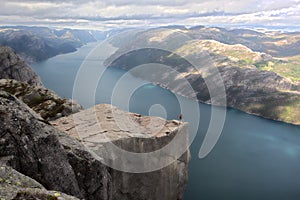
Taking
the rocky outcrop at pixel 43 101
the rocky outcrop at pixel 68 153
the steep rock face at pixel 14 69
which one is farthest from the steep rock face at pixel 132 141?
the steep rock face at pixel 14 69

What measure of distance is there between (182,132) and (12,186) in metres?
48.3

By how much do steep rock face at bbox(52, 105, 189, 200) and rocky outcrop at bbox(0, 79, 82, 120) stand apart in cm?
738

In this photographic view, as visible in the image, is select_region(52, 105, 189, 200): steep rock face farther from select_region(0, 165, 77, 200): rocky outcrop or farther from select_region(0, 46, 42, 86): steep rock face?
select_region(0, 46, 42, 86): steep rock face

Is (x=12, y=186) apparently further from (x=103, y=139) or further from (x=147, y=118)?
(x=147, y=118)

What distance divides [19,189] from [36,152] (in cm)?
748

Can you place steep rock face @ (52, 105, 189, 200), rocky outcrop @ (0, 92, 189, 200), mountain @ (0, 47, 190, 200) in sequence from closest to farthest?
mountain @ (0, 47, 190, 200) → rocky outcrop @ (0, 92, 189, 200) → steep rock face @ (52, 105, 189, 200)

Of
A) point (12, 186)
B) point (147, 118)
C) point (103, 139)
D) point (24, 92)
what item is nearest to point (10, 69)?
point (24, 92)

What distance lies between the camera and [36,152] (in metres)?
25.8

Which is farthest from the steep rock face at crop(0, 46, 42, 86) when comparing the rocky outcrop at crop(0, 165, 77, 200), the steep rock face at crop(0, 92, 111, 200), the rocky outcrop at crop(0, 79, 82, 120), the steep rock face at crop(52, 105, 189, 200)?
the rocky outcrop at crop(0, 165, 77, 200)

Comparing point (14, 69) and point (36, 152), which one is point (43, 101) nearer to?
point (36, 152)

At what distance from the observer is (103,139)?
4525 cm

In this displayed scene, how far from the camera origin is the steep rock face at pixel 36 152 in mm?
24578

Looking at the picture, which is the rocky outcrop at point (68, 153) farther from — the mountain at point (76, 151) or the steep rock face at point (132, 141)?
the steep rock face at point (132, 141)

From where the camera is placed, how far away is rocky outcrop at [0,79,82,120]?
6094 centimetres
